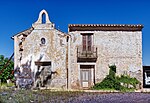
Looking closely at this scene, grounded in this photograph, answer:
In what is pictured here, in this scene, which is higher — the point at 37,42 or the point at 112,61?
the point at 37,42

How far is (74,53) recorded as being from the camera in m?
19.5

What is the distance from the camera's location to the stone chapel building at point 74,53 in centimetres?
1906

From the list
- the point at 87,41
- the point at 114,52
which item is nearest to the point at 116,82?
the point at 114,52

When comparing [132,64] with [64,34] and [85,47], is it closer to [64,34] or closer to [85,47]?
[85,47]

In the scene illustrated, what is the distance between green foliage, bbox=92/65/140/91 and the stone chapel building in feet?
1.24

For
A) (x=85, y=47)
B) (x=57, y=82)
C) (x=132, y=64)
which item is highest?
(x=85, y=47)

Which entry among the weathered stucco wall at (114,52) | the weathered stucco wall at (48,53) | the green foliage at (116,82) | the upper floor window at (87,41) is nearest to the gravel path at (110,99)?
the green foliage at (116,82)

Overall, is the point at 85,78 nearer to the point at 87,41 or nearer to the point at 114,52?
the point at 87,41

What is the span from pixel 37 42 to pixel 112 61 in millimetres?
5525

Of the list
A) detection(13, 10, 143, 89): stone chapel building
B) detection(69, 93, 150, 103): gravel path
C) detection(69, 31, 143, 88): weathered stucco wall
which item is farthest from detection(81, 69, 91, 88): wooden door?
detection(69, 93, 150, 103): gravel path

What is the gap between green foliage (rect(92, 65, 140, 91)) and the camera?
18.7 meters

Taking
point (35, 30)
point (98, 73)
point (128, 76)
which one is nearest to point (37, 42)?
point (35, 30)

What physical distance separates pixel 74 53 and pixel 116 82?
11.8 ft

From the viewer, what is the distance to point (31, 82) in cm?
1897
